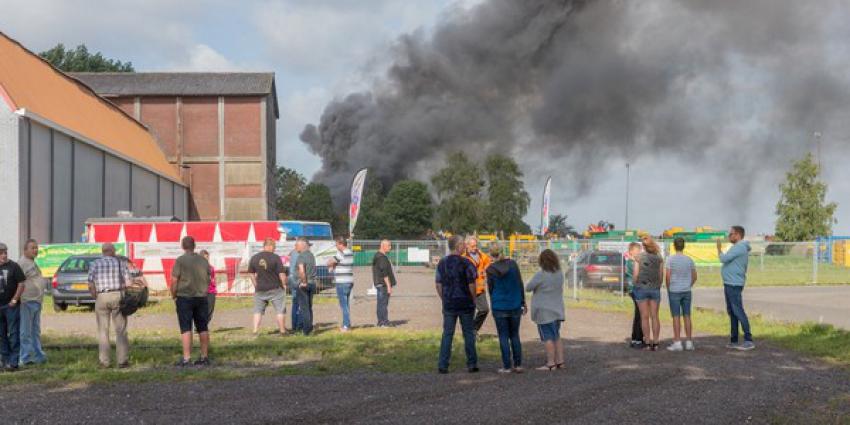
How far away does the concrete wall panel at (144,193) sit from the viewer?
A: 4550 cm

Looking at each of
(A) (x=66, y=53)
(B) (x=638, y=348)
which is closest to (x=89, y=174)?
(B) (x=638, y=348)

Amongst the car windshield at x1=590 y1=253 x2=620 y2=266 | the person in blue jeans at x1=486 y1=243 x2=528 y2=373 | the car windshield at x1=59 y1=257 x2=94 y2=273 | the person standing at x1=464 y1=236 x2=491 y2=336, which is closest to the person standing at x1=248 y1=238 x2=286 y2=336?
the person standing at x1=464 y1=236 x2=491 y2=336

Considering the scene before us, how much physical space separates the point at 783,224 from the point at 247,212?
35357mm

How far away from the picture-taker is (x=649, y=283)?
13188mm

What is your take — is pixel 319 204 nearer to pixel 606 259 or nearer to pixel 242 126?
pixel 242 126

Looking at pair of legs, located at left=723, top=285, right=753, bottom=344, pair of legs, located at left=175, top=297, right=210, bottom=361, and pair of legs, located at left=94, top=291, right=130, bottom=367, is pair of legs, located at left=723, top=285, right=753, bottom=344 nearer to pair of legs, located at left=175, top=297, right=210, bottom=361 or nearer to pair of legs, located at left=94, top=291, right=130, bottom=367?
pair of legs, located at left=175, top=297, right=210, bottom=361

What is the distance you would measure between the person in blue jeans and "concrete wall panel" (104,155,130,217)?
32.5 m

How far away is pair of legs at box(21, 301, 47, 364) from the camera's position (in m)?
12.0

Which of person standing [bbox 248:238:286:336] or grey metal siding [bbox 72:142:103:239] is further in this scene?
grey metal siding [bbox 72:142:103:239]

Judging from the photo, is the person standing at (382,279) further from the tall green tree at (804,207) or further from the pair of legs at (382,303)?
the tall green tree at (804,207)

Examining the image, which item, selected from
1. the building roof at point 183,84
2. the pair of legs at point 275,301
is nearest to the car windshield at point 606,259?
the pair of legs at point 275,301

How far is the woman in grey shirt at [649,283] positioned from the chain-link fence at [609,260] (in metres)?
7.99

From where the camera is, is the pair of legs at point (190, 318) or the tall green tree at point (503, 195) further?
the tall green tree at point (503, 195)

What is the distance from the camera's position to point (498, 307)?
36.2 feet
